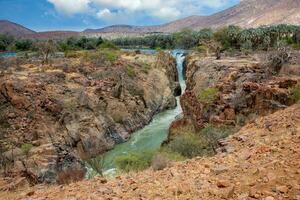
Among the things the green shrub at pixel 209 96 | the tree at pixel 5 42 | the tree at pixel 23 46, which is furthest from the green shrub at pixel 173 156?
the tree at pixel 5 42

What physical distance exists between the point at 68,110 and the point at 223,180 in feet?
97.8

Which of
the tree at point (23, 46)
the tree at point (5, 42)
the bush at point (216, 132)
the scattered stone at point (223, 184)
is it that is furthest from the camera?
the tree at point (5, 42)

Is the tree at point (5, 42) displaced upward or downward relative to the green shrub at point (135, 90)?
upward

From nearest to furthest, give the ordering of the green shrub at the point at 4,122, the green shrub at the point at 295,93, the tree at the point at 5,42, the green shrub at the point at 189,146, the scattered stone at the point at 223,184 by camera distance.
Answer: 1. the scattered stone at the point at 223,184
2. the green shrub at the point at 189,146
3. the green shrub at the point at 295,93
4. the green shrub at the point at 4,122
5. the tree at the point at 5,42

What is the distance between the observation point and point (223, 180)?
816 centimetres

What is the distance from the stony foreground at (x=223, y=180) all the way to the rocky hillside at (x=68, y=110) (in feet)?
48.6

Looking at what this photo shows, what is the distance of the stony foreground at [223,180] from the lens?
24.4ft

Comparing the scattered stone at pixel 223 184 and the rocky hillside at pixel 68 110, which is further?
the rocky hillside at pixel 68 110

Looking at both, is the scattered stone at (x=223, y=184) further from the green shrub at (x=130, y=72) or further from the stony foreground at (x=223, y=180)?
the green shrub at (x=130, y=72)

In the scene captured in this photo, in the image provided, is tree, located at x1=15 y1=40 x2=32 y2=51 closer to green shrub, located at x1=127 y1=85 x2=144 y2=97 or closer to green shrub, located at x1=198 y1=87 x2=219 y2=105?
green shrub, located at x1=127 y1=85 x2=144 y2=97

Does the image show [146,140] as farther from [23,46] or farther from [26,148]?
[23,46]

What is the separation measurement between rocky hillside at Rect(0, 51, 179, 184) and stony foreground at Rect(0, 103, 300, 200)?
14.8 metres

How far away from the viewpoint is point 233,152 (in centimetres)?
1065

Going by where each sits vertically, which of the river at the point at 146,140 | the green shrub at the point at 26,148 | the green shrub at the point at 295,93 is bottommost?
the river at the point at 146,140
